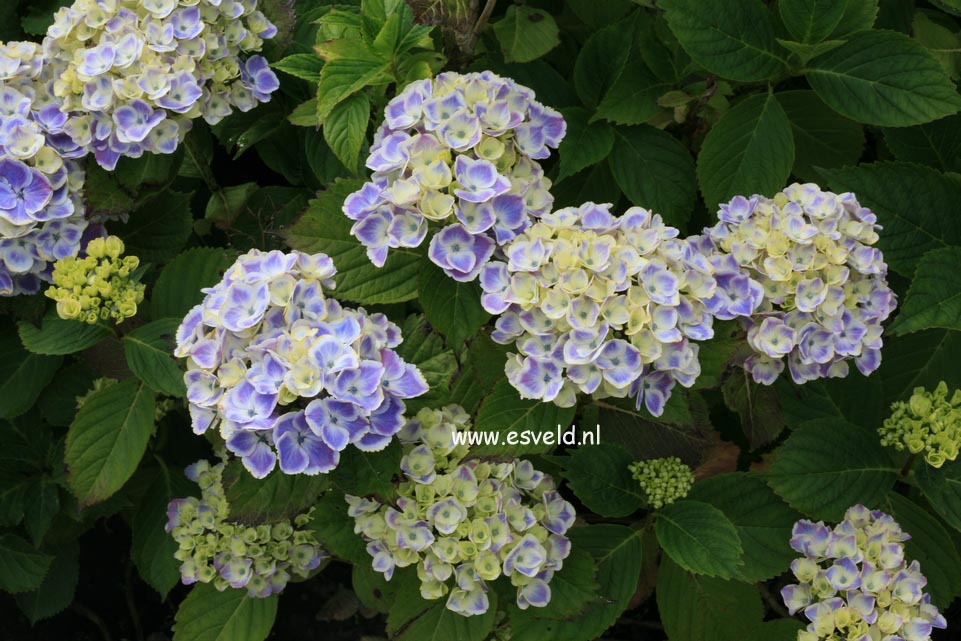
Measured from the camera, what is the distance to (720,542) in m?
1.67

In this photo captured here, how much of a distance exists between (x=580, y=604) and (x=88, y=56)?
4.39 feet

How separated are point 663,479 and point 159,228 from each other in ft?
3.94

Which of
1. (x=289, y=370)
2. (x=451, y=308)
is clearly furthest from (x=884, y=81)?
(x=289, y=370)

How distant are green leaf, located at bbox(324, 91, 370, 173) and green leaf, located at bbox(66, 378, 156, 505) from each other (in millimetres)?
591

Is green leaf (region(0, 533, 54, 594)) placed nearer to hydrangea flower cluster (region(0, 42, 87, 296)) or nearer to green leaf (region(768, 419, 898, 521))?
hydrangea flower cluster (region(0, 42, 87, 296))

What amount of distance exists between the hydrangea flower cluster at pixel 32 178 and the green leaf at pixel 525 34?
2.88 feet

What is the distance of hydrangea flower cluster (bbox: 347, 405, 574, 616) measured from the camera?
1.60 m

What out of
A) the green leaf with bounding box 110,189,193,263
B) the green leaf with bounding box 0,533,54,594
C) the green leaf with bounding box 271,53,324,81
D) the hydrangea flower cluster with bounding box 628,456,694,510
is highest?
the green leaf with bounding box 271,53,324,81

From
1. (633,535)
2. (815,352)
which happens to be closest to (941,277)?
(815,352)

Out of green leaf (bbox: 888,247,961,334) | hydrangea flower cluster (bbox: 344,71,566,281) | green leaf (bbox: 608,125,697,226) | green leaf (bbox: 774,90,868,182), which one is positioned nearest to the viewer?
hydrangea flower cluster (bbox: 344,71,566,281)

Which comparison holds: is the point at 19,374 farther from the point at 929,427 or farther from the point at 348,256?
the point at 929,427

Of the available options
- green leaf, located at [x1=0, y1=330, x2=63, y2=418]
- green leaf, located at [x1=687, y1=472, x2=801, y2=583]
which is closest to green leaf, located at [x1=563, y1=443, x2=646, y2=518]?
green leaf, located at [x1=687, y1=472, x2=801, y2=583]

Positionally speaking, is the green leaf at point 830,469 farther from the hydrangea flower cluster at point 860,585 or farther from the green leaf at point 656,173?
the green leaf at point 656,173

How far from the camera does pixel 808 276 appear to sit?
1.58 meters
